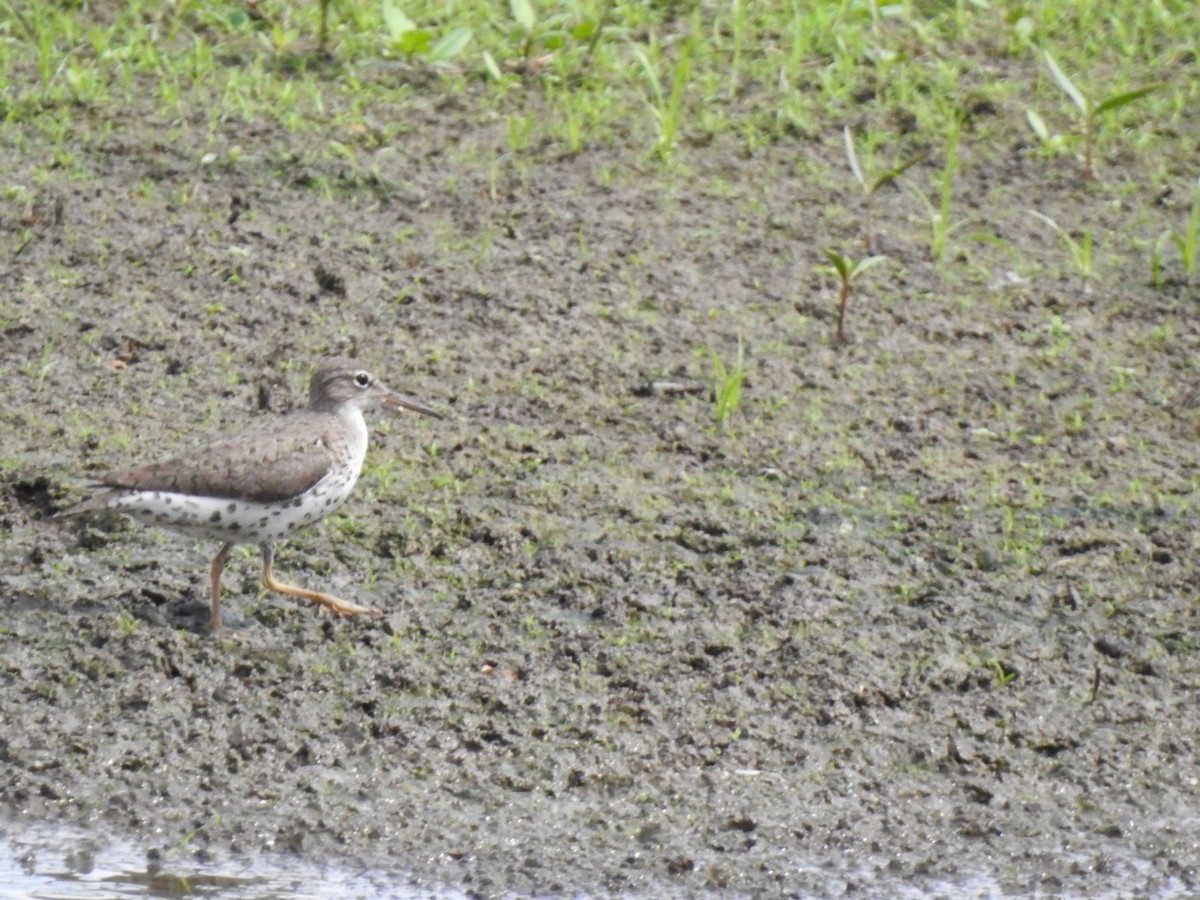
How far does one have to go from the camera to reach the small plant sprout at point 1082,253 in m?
9.37

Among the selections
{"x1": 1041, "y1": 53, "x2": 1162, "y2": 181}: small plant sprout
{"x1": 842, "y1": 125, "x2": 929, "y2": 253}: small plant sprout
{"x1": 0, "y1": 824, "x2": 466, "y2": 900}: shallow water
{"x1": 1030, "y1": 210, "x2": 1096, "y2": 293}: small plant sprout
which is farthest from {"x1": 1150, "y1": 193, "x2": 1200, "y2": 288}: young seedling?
{"x1": 0, "y1": 824, "x2": 466, "y2": 900}: shallow water

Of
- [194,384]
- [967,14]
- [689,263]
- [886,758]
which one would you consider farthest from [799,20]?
[886,758]

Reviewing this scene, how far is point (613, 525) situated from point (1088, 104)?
399 centimetres

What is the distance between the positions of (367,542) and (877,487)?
2.05m

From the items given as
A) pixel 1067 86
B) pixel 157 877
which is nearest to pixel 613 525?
pixel 157 877

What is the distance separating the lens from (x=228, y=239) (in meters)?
9.38

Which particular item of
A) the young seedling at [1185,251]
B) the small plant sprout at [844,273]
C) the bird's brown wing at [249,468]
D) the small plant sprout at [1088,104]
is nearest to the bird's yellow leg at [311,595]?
the bird's brown wing at [249,468]

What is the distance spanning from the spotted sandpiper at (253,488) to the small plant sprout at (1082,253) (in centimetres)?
380

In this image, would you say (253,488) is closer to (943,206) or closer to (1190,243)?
(943,206)

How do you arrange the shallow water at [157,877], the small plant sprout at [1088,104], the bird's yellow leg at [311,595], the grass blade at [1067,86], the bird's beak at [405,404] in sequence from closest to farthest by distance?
the shallow water at [157,877]
the bird's yellow leg at [311,595]
the bird's beak at [405,404]
the small plant sprout at [1088,104]
the grass blade at [1067,86]

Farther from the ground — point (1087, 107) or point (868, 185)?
point (1087, 107)

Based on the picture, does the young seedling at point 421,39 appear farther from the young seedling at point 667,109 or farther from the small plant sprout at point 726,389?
the small plant sprout at point 726,389

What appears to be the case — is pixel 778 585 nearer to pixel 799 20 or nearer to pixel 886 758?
pixel 886 758

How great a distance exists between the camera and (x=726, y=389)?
8.30 m
